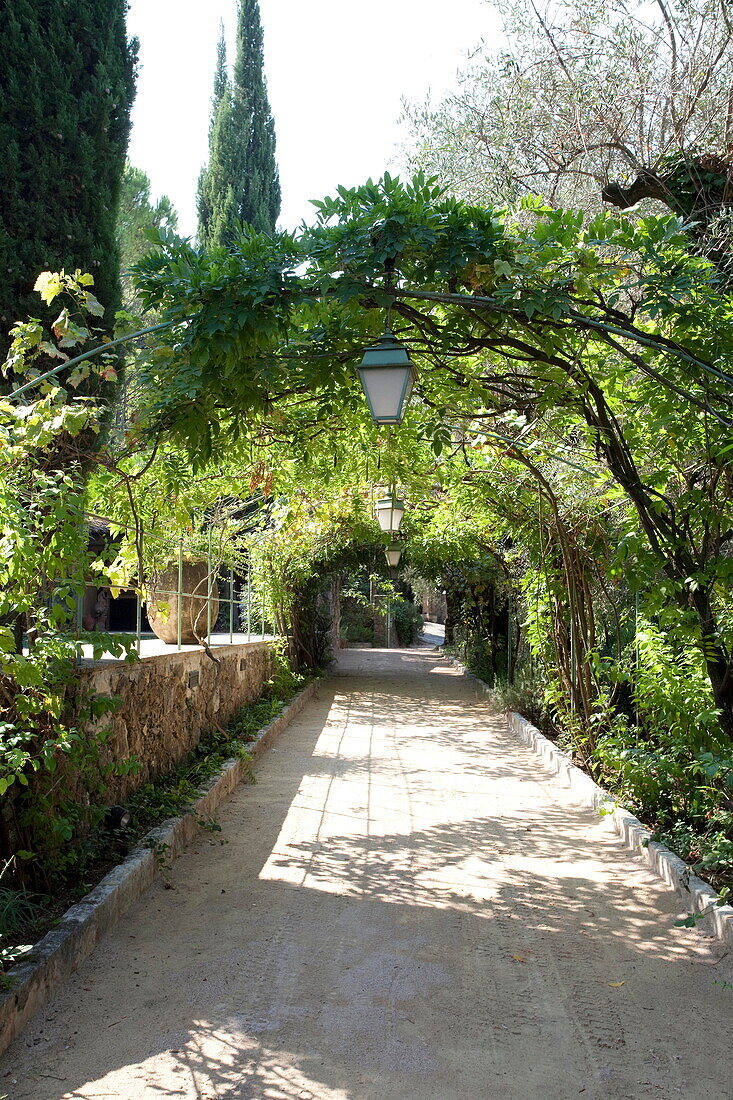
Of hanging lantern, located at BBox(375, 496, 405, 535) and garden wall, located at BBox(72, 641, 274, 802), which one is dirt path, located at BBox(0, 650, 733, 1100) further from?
hanging lantern, located at BBox(375, 496, 405, 535)

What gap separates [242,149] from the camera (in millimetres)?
24875

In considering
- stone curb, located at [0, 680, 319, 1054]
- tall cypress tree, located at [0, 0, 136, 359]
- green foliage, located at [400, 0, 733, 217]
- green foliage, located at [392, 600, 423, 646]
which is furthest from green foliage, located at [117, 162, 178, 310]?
green foliage, located at [392, 600, 423, 646]

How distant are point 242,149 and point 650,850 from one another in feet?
80.5

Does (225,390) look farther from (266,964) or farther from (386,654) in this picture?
(386,654)

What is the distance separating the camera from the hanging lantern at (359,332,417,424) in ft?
13.2

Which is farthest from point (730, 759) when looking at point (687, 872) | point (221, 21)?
point (221, 21)

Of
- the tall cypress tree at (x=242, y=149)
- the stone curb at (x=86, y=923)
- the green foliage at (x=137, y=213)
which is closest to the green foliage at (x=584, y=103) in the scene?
the stone curb at (x=86, y=923)

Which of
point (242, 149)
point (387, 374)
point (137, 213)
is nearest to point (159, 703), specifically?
point (387, 374)

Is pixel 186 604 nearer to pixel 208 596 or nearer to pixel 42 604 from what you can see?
pixel 208 596

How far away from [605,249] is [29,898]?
6157 mm

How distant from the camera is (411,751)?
32.3 feet

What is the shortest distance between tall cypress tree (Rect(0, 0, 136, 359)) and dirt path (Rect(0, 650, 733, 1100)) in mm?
4302

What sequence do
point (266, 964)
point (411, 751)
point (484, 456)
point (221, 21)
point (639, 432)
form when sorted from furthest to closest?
point (221, 21) → point (411, 751) → point (484, 456) → point (639, 432) → point (266, 964)

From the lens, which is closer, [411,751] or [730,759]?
[730,759]
